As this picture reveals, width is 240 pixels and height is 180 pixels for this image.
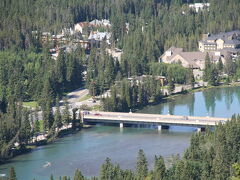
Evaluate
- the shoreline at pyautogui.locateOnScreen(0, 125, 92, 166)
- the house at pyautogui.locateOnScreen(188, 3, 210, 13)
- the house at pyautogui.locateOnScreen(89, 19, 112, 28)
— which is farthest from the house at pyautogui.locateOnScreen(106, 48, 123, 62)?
the shoreline at pyautogui.locateOnScreen(0, 125, 92, 166)

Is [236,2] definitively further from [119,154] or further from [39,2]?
[119,154]

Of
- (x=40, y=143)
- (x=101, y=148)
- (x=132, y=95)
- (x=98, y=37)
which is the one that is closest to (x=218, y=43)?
(x=98, y=37)

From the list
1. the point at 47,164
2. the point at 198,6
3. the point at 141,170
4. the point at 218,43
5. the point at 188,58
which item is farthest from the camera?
the point at 198,6

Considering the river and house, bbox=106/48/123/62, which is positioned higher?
house, bbox=106/48/123/62

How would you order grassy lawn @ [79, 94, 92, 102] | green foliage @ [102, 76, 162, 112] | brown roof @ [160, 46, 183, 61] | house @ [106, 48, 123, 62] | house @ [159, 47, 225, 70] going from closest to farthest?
green foliage @ [102, 76, 162, 112]
grassy lawn @ [79, 94, 92, 102]
house @ [159, 47, 225, 70]
brown roof @ [160, 46, 183, 61]
house @ [106, 48, 123, 62]

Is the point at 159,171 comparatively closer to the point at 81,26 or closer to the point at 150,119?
the point at 150,119

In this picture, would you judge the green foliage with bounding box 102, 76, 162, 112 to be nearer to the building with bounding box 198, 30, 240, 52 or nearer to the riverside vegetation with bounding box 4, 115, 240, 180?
the riverside vegetation with bounding box 4, 115, 240, 180

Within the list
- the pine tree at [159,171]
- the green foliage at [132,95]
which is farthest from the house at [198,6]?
the pine tree at [159,171]
